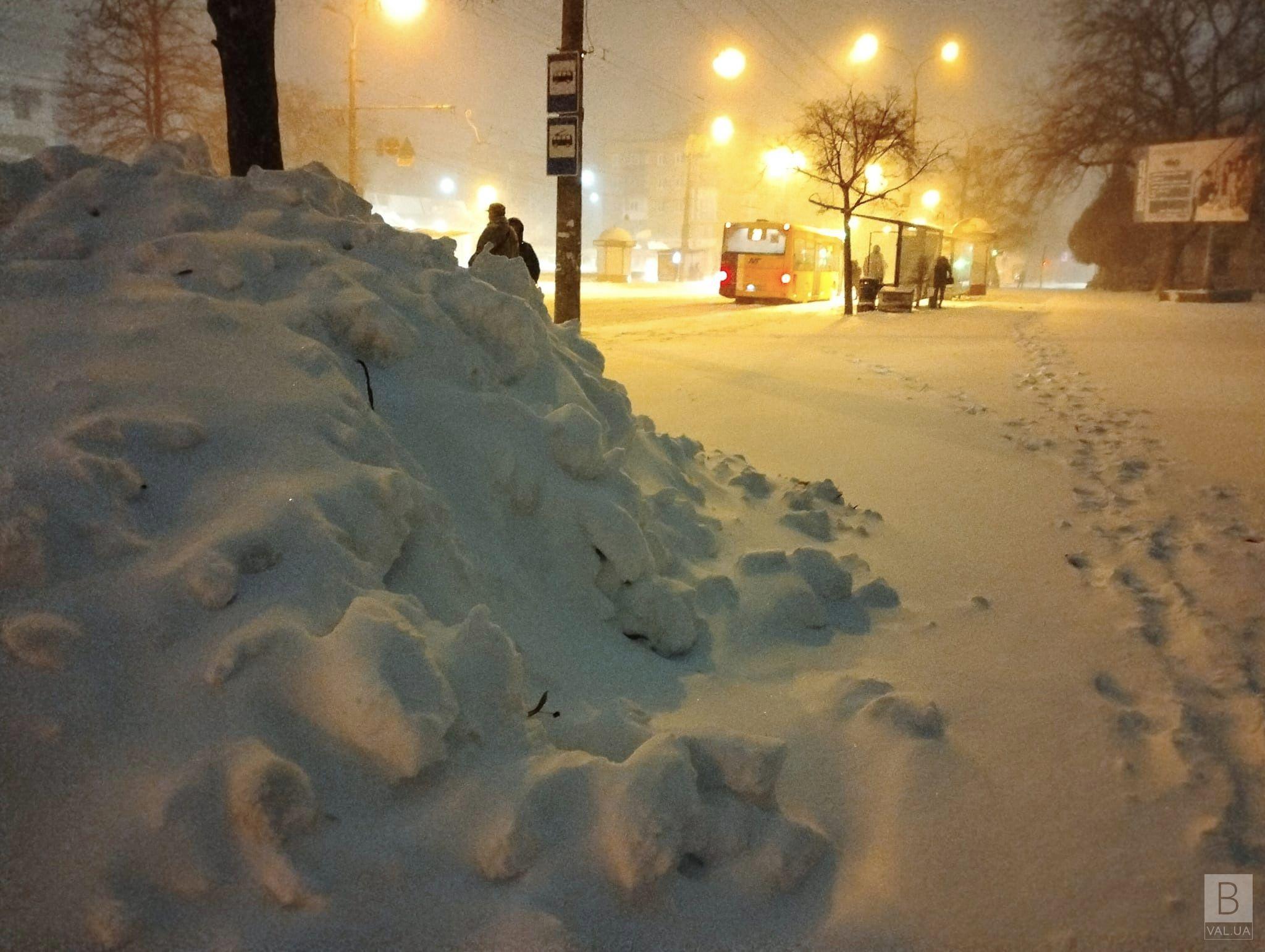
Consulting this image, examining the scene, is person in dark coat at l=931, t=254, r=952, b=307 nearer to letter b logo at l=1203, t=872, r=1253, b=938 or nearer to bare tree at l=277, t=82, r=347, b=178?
bare tree at l=277, t=82, r=347, b=178

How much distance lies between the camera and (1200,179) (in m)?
27.7

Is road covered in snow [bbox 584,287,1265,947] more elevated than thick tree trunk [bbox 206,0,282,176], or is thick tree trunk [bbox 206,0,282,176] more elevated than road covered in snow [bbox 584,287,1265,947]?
thick tree trunk [bbox 206,0,282,176]

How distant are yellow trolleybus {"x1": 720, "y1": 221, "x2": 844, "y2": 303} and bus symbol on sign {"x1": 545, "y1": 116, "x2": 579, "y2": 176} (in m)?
17.7

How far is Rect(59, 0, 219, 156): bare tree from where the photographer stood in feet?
62.4

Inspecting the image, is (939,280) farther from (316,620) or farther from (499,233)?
(316,620)

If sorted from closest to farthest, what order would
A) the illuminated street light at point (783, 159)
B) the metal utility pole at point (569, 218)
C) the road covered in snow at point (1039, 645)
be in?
1. the road covered in snow at point (1039, 645)
2. the metal utility pole at point (569, 218)
3. the illuminated street light at point (783, 159)

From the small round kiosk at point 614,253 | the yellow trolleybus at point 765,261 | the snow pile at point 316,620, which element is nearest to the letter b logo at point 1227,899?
the snow pile at point 316,620

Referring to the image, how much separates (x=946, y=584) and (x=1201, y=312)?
74.2 ft

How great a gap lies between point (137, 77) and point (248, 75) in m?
18.9

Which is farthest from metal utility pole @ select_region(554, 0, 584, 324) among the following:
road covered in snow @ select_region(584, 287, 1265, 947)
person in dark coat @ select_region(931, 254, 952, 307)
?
person in dark coat @ select_region(931, 254, 952, 307)

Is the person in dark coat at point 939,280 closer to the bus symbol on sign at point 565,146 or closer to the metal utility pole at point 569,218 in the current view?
the metal utility pole at point 569,218

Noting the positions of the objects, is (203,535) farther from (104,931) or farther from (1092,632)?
(1092,632)

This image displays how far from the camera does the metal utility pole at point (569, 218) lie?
10.1 meters

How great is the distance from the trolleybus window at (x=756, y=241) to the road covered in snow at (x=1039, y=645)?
18221 mm
